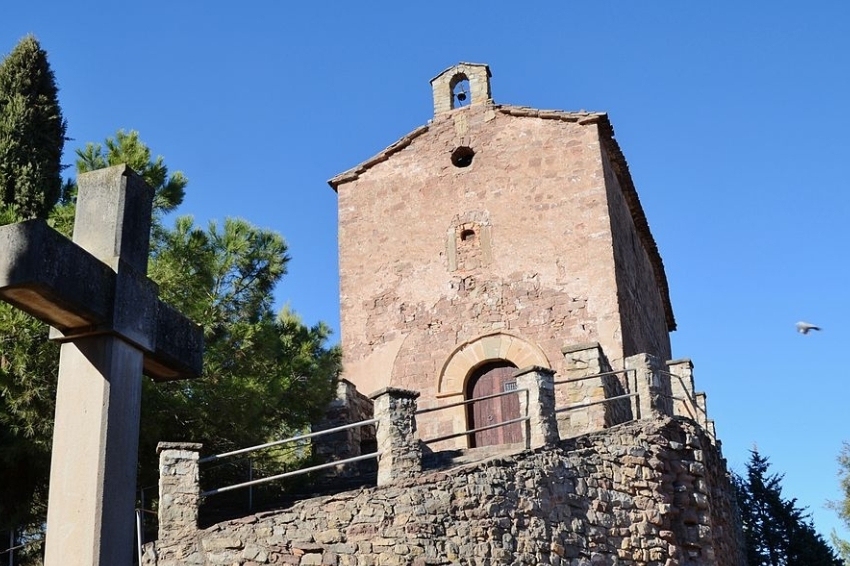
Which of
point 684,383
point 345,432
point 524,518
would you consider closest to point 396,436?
point 524,518

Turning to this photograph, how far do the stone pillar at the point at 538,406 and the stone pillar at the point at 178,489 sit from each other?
3.86 metres

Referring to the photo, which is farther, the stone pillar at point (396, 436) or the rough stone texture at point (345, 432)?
the rough stone texture at point (345, 432)

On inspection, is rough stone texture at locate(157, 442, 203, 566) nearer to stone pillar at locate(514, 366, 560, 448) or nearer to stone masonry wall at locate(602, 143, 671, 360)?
stone pillar at locate(514, 366, 560, 448)

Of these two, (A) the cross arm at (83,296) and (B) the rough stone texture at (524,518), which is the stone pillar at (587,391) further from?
(A) the cross arm at (83,296)

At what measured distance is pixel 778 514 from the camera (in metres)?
20.9

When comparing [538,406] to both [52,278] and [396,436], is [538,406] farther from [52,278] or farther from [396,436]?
[52,278]

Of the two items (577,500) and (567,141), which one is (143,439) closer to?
(577,500)

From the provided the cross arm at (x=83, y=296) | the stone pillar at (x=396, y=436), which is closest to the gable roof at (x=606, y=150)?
the stone pillar at (x=396, y=436)

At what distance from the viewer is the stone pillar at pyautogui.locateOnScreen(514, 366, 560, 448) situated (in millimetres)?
12297

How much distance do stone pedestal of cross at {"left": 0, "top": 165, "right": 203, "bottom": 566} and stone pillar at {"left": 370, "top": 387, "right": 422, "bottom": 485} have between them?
6319 mm

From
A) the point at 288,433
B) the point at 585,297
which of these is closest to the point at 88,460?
the point at 288,433

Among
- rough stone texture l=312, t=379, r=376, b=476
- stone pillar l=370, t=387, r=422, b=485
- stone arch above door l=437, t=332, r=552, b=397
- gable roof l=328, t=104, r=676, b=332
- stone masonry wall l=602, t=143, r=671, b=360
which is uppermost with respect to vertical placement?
gable roof l=328, t=104, r=676, b=332

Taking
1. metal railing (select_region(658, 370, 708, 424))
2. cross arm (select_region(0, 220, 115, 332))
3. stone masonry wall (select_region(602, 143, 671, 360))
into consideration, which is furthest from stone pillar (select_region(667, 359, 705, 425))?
cross arm (select_region(0, 220, 115, 332))

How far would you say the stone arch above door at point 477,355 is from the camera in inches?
643
